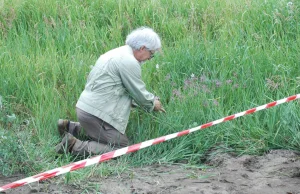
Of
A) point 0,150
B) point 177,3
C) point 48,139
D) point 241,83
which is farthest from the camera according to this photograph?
point 177,3

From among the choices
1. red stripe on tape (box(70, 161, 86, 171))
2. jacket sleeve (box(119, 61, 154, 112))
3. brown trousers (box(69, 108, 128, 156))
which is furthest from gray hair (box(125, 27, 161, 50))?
red stripe on tape (box(70, 161, 86, 171))

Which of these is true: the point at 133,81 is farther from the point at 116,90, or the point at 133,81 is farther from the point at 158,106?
the point at 158,106

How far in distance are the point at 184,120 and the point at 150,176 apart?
102cm

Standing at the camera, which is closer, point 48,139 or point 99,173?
point 99,173

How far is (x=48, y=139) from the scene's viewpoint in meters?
6.09

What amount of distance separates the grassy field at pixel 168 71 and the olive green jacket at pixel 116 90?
0.25m

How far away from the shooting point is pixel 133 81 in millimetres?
5965

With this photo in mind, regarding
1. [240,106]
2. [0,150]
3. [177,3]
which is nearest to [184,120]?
[240,106]

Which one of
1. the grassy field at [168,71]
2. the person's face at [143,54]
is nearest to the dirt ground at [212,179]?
the grassy field at [168,71]

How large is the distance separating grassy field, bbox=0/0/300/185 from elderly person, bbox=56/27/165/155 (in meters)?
0.20

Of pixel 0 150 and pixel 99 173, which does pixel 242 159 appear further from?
pixel 0 150

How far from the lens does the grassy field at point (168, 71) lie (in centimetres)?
582

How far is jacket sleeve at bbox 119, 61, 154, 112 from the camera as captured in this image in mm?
5957

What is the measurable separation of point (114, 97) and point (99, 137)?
0.44m
